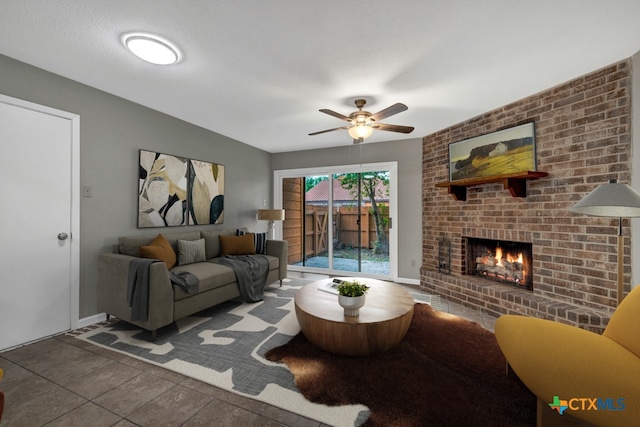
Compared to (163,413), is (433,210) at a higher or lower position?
higher

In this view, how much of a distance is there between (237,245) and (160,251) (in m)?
1.15

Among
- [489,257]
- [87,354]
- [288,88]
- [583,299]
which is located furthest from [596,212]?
[87,354]

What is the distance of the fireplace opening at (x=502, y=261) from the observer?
305 centimetres

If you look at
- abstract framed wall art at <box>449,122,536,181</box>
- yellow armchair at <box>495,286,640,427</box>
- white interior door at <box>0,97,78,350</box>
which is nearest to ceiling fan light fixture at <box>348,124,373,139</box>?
abstract framed wall art at <box>449,122,536,181</box>

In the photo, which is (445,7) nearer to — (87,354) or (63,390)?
(63,390)

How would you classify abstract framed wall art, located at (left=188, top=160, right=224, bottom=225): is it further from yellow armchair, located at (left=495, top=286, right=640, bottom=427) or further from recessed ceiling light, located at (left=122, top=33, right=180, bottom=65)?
yellow armchair, located at (left=495, top=286, right=640, bottom=427)

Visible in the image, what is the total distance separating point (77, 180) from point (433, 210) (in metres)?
4.51

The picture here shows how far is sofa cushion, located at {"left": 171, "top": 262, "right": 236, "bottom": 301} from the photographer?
8.50 feet

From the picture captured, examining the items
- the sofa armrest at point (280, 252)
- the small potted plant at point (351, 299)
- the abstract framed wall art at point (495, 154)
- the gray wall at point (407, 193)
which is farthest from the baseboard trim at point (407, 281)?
the small potted plant at point (351, 299)

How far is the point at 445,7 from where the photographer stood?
1.65 metres

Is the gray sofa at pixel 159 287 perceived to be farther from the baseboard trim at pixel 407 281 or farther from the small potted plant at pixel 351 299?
the baseboard trim at pixel 407 281

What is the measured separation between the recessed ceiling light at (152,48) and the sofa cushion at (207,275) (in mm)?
2009

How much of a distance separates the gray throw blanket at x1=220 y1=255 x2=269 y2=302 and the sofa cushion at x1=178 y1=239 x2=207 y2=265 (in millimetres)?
281

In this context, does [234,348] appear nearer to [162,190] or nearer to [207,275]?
[207,275]
